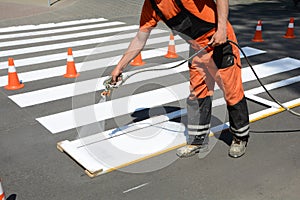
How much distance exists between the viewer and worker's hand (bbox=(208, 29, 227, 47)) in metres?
4.03

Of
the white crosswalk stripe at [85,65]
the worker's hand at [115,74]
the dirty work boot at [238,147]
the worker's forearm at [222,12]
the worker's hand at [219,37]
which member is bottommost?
the dirty work boot at [238,147]

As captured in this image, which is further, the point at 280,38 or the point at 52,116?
the point at 280,38

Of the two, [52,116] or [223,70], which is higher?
[223,70]

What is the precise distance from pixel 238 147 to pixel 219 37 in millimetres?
1390

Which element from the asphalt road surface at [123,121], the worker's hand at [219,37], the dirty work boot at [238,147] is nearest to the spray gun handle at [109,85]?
the asphalt road surface at [123,121]

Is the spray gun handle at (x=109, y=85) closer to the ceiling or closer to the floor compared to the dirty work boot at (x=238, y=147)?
closer to the ceiling

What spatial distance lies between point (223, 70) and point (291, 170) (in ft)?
4.32

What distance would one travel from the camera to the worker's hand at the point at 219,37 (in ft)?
13.2

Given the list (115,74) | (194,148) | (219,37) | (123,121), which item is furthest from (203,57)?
(123,121)

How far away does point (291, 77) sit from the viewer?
761 cm

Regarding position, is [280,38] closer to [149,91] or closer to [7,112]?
[149,91]

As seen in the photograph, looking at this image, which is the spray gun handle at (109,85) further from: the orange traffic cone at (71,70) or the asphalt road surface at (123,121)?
the orange traffic cone at (71,70)

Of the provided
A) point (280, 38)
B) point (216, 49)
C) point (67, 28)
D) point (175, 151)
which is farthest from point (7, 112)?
point (280, 38)

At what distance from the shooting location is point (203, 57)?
4.37 m
